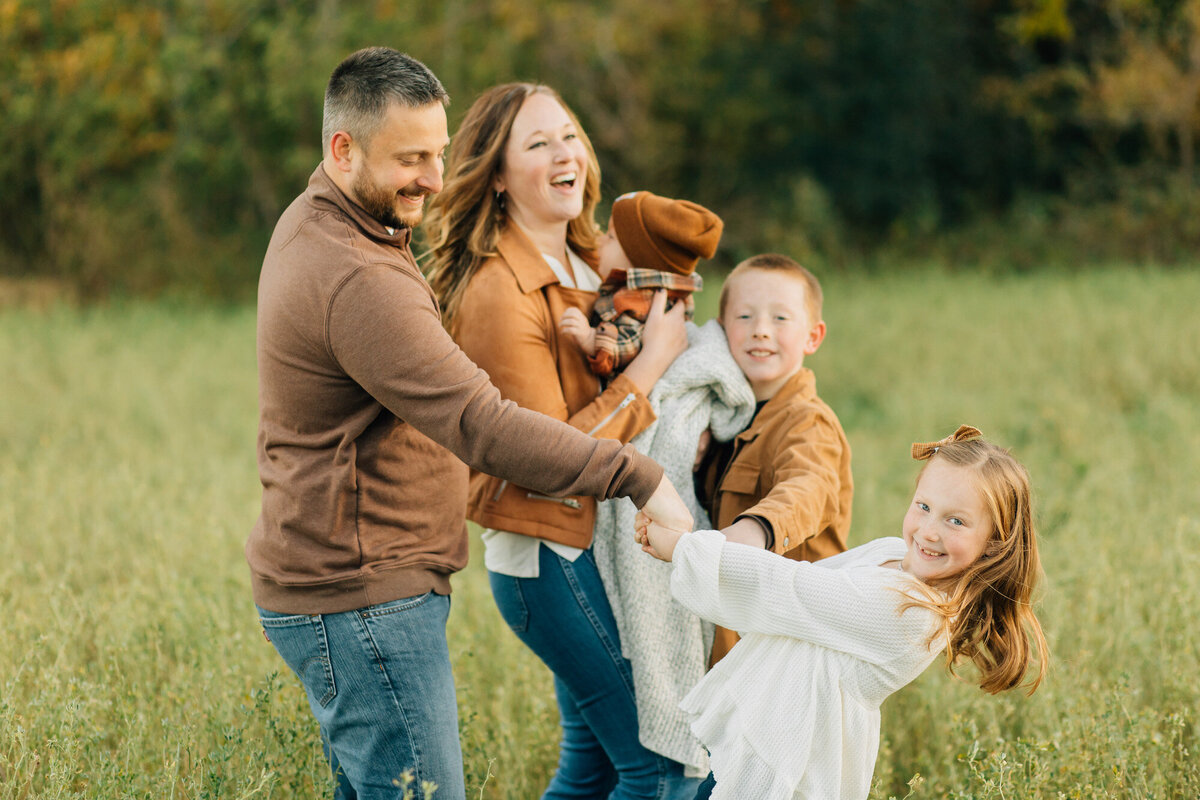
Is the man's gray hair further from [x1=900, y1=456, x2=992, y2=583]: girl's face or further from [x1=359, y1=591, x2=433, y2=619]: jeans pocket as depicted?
[x1=900, y1=456, x2=992, y2=583]: girl's face

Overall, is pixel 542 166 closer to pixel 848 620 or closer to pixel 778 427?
pixel 778 427

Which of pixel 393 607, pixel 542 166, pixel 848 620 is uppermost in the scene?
pixel 542 166

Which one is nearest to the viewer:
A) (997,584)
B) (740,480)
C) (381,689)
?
(381,689)

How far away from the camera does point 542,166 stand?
3070mm

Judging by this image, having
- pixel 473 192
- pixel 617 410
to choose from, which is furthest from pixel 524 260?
pixel 617 410

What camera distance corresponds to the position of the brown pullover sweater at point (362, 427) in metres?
2.29

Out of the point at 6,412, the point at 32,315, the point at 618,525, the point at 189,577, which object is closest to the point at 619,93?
the point at 32,315

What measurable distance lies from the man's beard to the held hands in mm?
912

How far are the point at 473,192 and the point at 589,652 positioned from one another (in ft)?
4.58

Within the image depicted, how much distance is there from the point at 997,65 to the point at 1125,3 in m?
2.52

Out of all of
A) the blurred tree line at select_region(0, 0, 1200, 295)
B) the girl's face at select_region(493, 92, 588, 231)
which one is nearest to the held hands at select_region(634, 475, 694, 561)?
the girl's face at select_region(493, 92, 588, 231)

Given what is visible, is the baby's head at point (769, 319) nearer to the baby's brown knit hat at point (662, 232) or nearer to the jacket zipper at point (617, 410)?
the baby's brown knit hat at point (662, 232)

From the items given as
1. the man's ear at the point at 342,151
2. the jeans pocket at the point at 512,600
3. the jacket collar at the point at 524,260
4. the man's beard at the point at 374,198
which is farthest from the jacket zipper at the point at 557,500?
the man's ear at the point at 342,151

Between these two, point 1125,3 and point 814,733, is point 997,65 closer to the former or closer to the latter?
point 1125,3
